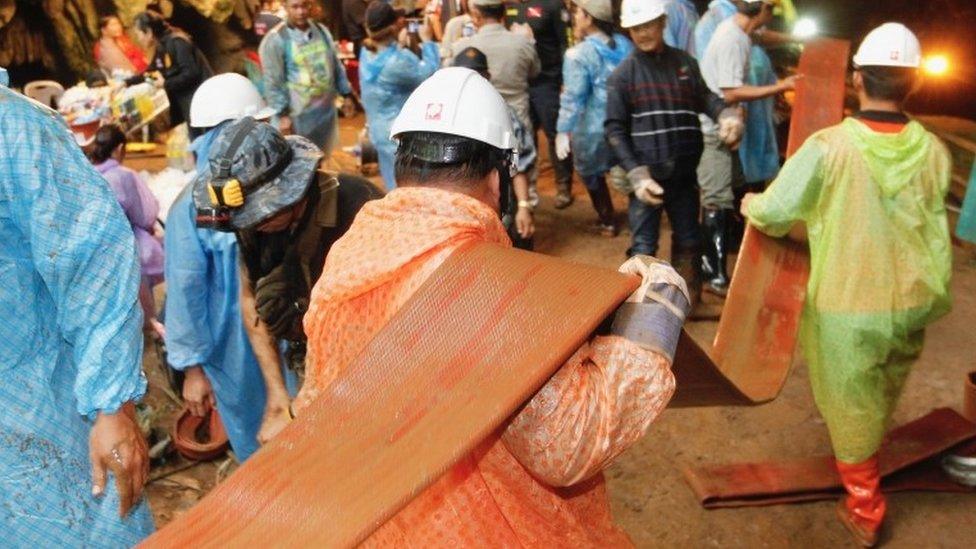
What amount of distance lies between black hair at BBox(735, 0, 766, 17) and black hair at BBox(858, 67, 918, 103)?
2243mm

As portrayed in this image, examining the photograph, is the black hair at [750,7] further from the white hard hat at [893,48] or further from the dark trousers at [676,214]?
the white hard hat at [893,48]

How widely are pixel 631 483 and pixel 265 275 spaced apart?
6.58ft

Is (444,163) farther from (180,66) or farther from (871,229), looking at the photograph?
(180,66)

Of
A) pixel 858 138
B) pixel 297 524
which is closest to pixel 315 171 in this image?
pixel 297 524

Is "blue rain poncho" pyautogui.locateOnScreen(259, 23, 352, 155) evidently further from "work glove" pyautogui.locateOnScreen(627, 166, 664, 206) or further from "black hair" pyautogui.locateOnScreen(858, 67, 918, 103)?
"black hair" pyautogui.locateOnScreen(858, 67, 918, 103)

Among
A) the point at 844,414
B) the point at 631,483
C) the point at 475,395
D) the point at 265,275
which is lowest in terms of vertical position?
the point at 631,483

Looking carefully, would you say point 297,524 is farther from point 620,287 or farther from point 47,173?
point 47,173

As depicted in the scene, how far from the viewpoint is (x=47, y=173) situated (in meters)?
1.79

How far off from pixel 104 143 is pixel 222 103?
1085mm

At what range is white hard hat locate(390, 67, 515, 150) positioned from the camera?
5.56ft

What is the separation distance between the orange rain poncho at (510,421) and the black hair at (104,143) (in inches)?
149

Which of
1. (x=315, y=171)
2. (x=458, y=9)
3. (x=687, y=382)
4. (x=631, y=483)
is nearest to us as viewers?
(x=687, y=382)

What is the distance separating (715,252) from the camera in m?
5.65

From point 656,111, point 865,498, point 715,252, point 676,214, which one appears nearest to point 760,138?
point 715,252
